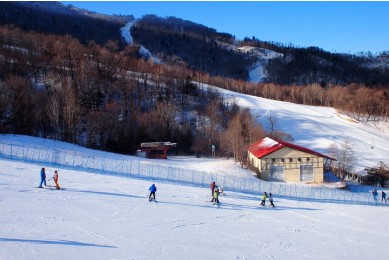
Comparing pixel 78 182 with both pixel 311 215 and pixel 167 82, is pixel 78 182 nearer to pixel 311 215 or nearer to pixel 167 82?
pixel 311 215

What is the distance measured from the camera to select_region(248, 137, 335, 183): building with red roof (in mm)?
38125

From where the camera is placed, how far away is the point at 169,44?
649ft

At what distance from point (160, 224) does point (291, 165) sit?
2352 centimetres

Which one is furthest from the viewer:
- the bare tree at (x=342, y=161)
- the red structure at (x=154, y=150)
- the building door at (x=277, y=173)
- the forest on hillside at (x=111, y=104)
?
the forest on hillside at (x=111, y=104)

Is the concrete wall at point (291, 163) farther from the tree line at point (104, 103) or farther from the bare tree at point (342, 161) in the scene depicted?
the bare tree at point (342, 161)

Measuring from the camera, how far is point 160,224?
17734 millimetres

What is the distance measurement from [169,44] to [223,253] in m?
191

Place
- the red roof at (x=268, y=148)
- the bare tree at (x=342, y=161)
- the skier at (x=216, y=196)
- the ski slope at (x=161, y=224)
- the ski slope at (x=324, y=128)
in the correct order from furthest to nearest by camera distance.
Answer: the ski slope at (x=324, y=128) < the bare tree at (x=342, y=161) < the red roof at (x=268, y=148) < the skier at (x=216, y=196) < the ski slope at (x=161, y=224)

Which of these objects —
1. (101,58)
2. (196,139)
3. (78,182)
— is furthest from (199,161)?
(101,58)

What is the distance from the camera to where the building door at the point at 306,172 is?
38.3 m

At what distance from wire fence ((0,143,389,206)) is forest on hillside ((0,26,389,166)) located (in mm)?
10524

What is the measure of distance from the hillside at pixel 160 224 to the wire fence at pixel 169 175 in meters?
2.35

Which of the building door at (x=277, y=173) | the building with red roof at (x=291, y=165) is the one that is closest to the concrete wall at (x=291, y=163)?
the building with red roof at (x=291, y=165)

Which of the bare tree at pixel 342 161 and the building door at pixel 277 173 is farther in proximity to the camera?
the bare tree at pixel 342 161
